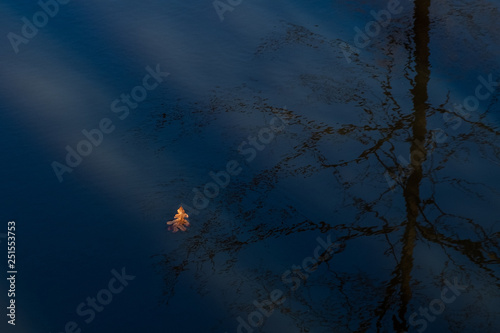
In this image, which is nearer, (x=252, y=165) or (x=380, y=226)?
(x=380, y=226)

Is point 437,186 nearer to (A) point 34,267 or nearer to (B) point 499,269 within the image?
(B) point 499,269

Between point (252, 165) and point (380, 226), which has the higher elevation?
point (252, 165)

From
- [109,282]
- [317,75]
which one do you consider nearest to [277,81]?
[317,75]

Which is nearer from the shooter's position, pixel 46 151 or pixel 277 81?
pixel 46 151
